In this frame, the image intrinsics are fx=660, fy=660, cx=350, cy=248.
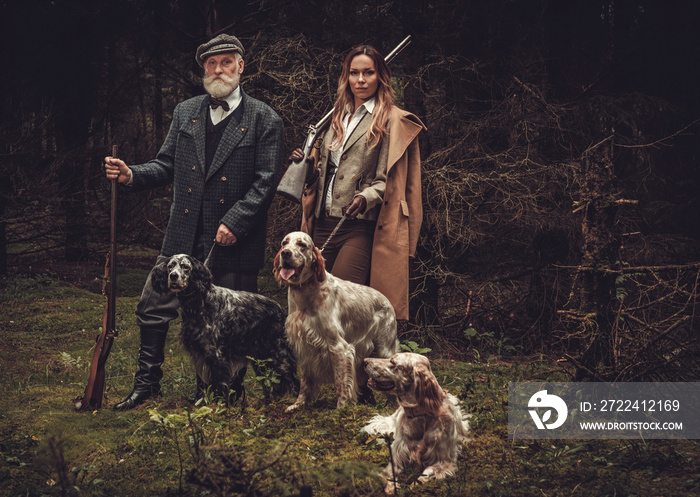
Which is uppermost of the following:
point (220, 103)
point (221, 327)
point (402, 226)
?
point (220, 103)

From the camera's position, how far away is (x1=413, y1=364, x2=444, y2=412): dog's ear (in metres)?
3.52

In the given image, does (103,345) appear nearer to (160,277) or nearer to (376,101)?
(160,277)

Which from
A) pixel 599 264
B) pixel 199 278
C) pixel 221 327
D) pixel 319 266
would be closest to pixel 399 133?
pixel 319 266

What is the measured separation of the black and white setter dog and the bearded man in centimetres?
23

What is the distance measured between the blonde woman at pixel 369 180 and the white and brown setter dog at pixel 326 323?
0.84 ft

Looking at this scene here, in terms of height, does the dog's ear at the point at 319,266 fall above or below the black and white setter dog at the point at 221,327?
above

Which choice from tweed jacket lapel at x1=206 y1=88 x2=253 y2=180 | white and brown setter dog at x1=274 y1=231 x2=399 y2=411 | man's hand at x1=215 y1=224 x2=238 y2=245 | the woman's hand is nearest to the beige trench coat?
the woman's hand

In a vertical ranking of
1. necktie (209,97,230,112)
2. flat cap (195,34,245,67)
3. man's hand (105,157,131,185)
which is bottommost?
man's hand (105,157,131,185)

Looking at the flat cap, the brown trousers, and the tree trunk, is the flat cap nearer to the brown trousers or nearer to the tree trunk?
the brown trousers

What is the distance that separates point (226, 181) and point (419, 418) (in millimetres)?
2402

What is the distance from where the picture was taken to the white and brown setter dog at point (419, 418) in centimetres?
354

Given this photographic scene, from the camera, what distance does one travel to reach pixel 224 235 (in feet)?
15.9

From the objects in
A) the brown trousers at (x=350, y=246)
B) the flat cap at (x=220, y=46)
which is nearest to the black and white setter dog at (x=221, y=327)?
the brown trousers at (x=350, y=246)

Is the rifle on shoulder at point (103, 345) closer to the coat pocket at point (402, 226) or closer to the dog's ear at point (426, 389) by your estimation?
the coat pocket at point (402, 226)
